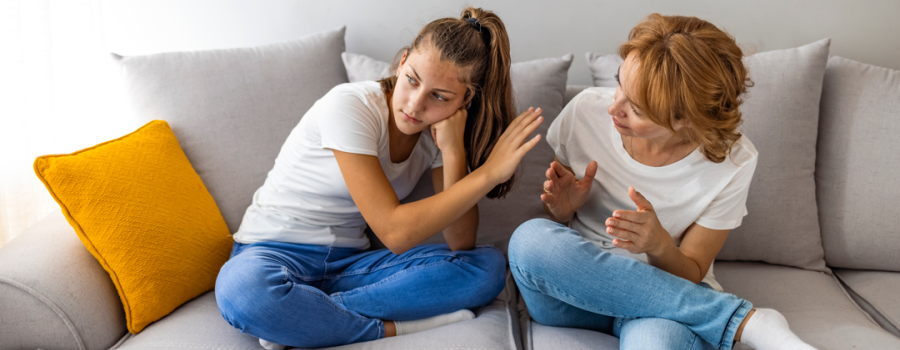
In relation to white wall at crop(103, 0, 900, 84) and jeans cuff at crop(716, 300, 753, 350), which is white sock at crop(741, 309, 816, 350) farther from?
white wall at crop(103, 0, 900, 84)

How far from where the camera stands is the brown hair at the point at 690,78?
3.09 feet

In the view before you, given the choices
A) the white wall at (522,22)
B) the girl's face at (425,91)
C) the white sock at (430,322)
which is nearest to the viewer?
the girl's face at (425,91)

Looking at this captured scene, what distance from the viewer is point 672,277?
1045 mm

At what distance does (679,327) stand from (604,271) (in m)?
0.17

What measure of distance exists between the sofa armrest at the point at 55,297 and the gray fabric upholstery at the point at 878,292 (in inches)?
67.4

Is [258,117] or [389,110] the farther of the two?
[258,117]

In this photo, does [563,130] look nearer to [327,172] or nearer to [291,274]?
[327,172]

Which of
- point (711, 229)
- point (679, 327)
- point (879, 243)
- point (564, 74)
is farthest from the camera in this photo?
point (564, 74)

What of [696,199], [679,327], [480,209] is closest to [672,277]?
[679,327]

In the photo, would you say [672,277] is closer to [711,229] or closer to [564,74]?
[711,229]

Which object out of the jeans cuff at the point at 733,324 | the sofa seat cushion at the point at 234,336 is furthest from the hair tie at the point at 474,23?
the jeans cuff at the point at 733,324

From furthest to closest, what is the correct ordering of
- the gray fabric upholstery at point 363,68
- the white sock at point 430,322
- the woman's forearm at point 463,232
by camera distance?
the gray fabric upholstery at point 363,68 < the woman's forearm at point 463,232 < the white sock at point 430,322

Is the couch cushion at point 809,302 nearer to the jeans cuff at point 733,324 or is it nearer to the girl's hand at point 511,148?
the jeans cuff at point 733,324

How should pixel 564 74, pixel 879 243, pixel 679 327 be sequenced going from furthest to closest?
pixel 564 74 → pixel 879 243 → pixel 679 327
